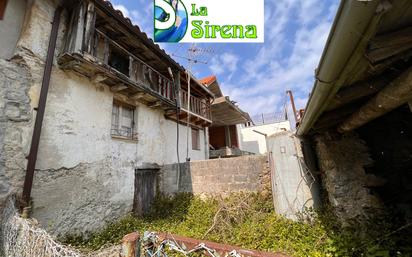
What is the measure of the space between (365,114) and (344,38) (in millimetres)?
2024

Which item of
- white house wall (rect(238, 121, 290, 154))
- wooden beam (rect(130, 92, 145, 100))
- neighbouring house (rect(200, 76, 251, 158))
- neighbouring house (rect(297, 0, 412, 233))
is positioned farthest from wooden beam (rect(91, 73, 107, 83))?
white house wall (rect(238, 121, 290, 154))

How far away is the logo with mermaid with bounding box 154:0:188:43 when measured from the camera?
665 cm

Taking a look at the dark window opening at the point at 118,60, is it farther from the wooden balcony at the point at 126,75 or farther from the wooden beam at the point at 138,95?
the wooden beam at the point at 138,95

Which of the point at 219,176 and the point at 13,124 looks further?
the point at 219,176

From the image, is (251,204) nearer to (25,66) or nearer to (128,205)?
(128,205)

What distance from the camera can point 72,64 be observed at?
18.1 ft

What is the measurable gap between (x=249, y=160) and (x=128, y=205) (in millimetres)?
4368

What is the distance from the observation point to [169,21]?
275 inches

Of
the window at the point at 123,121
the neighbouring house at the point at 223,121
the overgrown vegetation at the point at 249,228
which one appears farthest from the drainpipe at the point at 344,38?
the neighbouring house at the point at 223,121

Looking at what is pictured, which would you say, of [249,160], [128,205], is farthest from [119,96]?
[249,160]

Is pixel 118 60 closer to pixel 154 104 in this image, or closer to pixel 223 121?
pixel 154 104

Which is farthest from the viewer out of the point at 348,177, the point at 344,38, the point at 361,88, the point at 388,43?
the point at 348,177

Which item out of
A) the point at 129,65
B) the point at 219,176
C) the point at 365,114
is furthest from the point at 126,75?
the point at 365,114

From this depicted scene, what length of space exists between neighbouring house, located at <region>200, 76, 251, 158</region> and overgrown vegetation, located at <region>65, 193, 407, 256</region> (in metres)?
6.81
